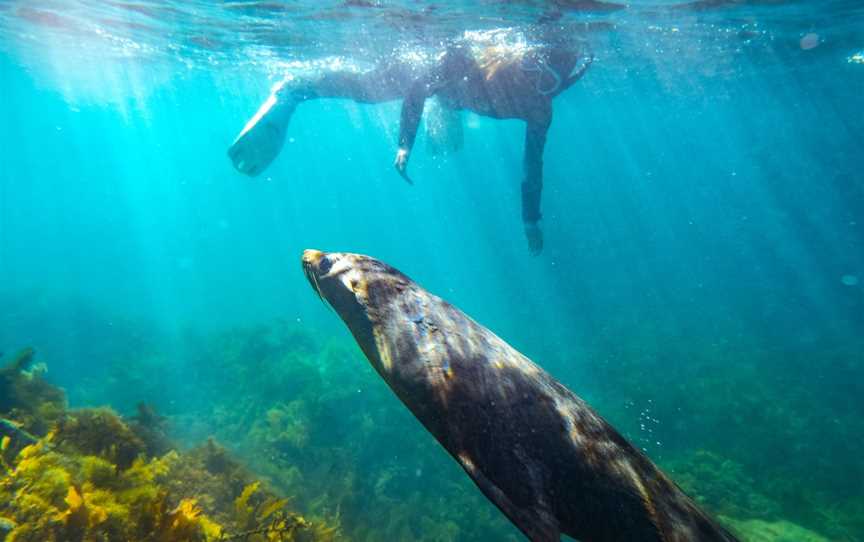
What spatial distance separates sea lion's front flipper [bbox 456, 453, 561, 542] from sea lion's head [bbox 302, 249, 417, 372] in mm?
480

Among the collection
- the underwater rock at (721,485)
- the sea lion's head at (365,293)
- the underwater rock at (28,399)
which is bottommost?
the underwater rock at (28,399)

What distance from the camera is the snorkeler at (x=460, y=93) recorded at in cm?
909

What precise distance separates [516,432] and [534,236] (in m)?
7.73

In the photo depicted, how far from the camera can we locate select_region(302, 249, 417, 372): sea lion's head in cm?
170

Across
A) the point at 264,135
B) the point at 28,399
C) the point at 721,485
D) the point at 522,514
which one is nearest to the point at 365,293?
the point at 522,514

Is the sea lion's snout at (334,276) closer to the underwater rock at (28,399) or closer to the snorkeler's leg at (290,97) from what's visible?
the underwater rock at (28,399)

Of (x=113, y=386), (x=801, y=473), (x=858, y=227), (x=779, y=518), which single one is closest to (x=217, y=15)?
(x=113, y=386)

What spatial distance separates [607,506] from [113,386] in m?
22.6

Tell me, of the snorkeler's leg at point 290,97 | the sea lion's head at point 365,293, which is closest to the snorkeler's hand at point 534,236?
the snorkeler's leg at point 290,97

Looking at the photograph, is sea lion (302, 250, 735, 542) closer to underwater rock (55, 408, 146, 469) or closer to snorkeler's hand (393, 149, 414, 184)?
underwater rock (55, 408, 146, 469)

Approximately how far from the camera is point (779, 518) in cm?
962

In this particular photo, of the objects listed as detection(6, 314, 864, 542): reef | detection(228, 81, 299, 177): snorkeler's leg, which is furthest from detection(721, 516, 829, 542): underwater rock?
detection(228, 81, 299, 177): snorkeler's leg

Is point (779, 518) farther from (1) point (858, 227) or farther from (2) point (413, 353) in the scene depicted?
(1) point (858, 227)

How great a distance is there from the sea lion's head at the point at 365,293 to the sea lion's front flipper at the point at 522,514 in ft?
1.57
